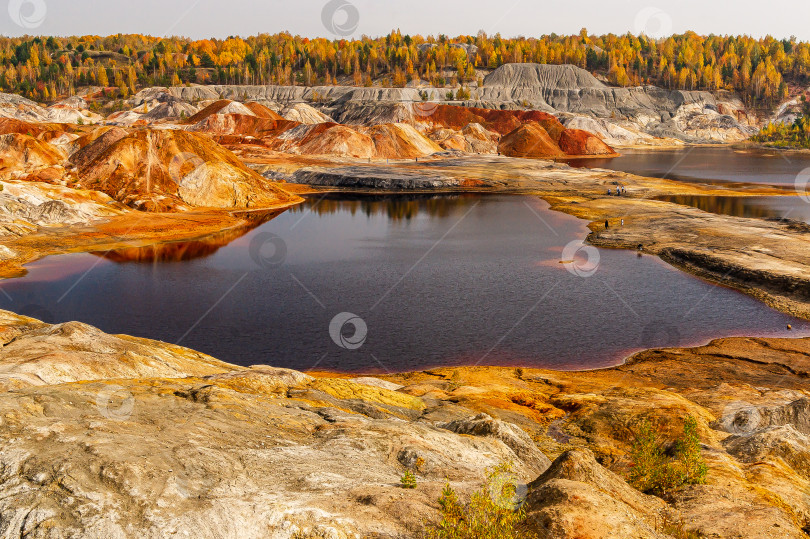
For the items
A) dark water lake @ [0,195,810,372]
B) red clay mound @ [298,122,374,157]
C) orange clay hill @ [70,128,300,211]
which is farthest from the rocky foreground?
red clay mound @ [298,122,374,157]

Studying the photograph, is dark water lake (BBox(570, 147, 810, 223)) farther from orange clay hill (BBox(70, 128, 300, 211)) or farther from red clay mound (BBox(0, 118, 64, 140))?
red clay mound (BBox(0, 118, 64, 140))

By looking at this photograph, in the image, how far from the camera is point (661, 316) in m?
46.0

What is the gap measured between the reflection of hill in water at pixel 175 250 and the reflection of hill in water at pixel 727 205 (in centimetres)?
6394

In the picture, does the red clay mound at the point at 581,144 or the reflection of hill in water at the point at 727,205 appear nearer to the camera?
the reflection of hill in water at the point at 727,205

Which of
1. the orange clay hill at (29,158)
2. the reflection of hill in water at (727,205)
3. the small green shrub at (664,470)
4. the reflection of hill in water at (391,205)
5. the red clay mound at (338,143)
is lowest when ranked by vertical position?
the reflection of hill in water at (391,205)

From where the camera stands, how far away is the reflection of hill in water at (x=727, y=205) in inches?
3477

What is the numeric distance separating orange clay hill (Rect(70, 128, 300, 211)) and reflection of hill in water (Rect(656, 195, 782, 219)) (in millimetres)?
62185

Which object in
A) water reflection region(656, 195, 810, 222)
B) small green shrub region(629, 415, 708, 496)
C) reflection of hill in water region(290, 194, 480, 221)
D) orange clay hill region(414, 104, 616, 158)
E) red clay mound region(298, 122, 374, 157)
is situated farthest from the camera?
orange clay hill region(414, 104, 616, 158)

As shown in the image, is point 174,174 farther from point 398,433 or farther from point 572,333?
point 398,433

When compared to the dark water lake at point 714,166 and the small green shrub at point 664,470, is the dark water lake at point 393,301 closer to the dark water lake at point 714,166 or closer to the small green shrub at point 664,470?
the small green shrub at point 664,470

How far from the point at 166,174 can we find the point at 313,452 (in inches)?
3457

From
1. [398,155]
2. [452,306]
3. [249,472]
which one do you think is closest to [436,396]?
[249,472]

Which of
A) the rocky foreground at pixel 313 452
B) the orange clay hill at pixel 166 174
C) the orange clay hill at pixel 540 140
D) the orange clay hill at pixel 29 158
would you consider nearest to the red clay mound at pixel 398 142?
the orange clay hill at pixel 540 140

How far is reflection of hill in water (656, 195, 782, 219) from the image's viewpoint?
290ft
